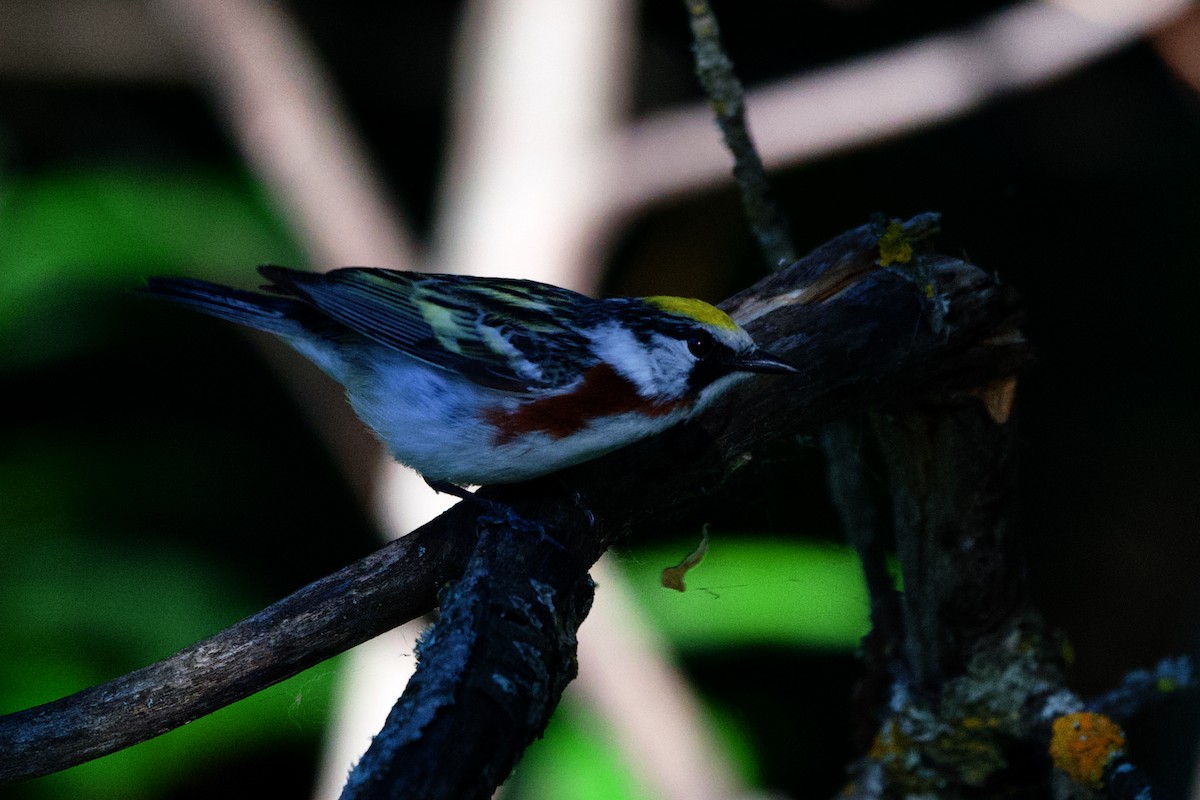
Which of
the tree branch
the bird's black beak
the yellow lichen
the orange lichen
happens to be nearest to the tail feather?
the tree branch

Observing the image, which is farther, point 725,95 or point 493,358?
point 725,95

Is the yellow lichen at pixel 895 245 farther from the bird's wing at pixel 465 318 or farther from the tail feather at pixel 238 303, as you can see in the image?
the tail feather at pixel 238 303

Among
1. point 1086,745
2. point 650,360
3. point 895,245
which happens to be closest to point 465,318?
point 650,360

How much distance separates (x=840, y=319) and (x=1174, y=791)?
139 cm

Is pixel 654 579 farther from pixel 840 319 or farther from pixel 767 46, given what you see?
pixel 767 46

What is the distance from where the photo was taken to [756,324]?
2.21 m

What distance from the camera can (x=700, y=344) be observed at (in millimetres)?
2127

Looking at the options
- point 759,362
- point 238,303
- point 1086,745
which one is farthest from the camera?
point 238,303

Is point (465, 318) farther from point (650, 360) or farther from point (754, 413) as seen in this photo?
point (754, 413)

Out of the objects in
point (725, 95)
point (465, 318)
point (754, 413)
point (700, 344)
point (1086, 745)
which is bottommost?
point (1086, 745)

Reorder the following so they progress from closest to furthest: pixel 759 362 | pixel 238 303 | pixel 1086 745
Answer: pixel 759 362, pixel 1086 745, pixel 238 303

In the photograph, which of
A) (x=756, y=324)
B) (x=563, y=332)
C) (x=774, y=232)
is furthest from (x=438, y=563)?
(x=774, y=232)

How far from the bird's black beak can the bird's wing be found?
32cm

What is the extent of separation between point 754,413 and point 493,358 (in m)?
0.55
